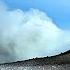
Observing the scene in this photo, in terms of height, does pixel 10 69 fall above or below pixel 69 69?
above

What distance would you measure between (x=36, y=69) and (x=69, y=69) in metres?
8.55

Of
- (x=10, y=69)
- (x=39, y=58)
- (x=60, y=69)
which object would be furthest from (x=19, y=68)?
(x=39, y=58)

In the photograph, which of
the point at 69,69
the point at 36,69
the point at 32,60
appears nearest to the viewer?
the point at 69,69

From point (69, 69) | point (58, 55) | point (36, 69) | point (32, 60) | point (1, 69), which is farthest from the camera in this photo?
point (58, 55)

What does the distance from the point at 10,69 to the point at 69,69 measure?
13.8 metres

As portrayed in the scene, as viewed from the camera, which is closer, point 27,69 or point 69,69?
point 69,69

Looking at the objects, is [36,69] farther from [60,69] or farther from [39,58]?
[39,58]

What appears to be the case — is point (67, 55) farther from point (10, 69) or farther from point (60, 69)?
point (60, 69)

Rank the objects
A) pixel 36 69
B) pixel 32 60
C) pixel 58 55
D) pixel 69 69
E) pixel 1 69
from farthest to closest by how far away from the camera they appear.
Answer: pixel 58 55 < pixel 32 60 < pixel 1 69 < pixel 36 69 < pixel 69 69

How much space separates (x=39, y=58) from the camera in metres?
81.8

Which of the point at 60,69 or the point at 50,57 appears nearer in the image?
the point at 60,69

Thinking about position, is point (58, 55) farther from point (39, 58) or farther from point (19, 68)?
point (19, 68)

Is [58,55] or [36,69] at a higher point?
[58,55]

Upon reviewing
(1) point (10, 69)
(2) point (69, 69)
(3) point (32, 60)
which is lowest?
(2) point (69, 69)
